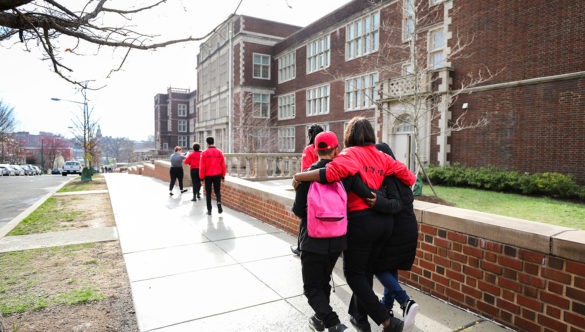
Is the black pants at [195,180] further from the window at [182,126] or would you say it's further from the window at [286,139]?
the window at [182,126]

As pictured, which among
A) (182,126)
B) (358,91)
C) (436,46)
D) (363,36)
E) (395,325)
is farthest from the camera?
(182,126)

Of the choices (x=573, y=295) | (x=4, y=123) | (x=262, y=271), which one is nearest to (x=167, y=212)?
(x=262, y=271)

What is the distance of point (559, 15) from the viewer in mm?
12211

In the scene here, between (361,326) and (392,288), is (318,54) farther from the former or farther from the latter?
(361,326)

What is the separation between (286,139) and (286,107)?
279 centimetres

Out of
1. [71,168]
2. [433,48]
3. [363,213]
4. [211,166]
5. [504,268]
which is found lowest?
[71,168]

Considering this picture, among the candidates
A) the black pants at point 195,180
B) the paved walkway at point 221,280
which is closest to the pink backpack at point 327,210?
the paved walkway at point 221,280

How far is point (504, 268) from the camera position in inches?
120

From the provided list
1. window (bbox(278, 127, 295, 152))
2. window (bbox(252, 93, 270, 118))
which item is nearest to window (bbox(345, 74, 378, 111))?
window (bbox(278, 127, 295, 152))

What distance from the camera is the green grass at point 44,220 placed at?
23.4 feet

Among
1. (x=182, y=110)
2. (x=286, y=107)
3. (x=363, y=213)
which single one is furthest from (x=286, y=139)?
(x=182, y=110)

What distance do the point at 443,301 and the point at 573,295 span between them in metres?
1.20

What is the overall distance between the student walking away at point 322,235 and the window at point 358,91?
1985 cm

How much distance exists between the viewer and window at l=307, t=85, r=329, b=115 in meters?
26.8
